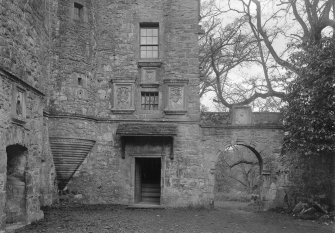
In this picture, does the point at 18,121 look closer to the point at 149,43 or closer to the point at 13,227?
the point at 13,227

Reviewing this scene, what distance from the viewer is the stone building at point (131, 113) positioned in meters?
13.6

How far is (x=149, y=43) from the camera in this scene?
15.5m

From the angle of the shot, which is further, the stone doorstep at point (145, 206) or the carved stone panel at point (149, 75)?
the carved stone panel at point (149, 75)

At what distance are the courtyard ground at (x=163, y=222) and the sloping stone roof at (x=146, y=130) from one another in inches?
110

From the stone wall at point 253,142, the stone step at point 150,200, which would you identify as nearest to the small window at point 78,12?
the stone wall at point 253,142

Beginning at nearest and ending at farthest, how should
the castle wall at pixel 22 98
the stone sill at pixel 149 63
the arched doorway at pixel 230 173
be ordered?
the castle wall at pixel 22 98, the stone sill at pixel 149 63, the arched doorway at pixel 230 173

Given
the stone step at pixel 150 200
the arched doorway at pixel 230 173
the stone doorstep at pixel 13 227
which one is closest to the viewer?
the stone doorstep at pixel 13 227

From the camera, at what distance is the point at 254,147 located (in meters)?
15.1

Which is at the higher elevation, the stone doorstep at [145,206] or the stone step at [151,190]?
the stone step at [151,190]

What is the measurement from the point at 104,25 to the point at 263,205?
9650 mm

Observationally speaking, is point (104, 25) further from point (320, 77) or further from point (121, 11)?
point (320, 77)

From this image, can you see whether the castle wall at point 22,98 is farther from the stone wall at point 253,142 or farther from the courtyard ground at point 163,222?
the stone wall at point 253,142

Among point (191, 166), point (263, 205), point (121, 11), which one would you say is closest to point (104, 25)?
point (121, 11)

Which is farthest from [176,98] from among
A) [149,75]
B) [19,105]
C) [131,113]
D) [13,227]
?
[13,227]
